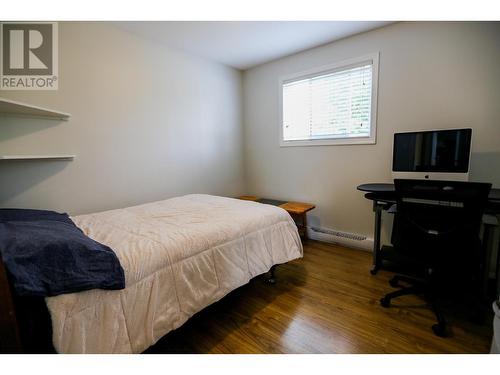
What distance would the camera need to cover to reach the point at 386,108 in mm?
2465

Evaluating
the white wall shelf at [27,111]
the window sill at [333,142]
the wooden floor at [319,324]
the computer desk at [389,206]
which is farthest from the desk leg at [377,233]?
the white wall shelf at [27,111]

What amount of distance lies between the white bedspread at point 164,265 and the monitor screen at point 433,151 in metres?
1.21

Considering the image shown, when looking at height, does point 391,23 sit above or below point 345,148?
above

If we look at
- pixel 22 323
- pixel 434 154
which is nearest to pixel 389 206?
pixel 434 154

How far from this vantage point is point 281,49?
285cm

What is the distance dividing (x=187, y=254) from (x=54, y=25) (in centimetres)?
221

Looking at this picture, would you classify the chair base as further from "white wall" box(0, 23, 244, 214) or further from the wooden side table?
"white wall" box(0, 23, 244, 214)

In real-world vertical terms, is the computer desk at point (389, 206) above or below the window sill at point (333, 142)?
below

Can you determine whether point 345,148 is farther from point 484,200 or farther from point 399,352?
point 399,352

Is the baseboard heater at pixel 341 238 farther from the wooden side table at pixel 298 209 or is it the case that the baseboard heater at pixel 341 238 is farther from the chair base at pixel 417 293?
the chair base at pixel 417 293

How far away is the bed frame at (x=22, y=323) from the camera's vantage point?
0.78m

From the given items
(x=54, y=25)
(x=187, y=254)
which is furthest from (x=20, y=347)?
(x=54, y=25)

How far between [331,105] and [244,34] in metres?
1.27

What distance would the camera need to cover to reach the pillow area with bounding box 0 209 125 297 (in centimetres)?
85
